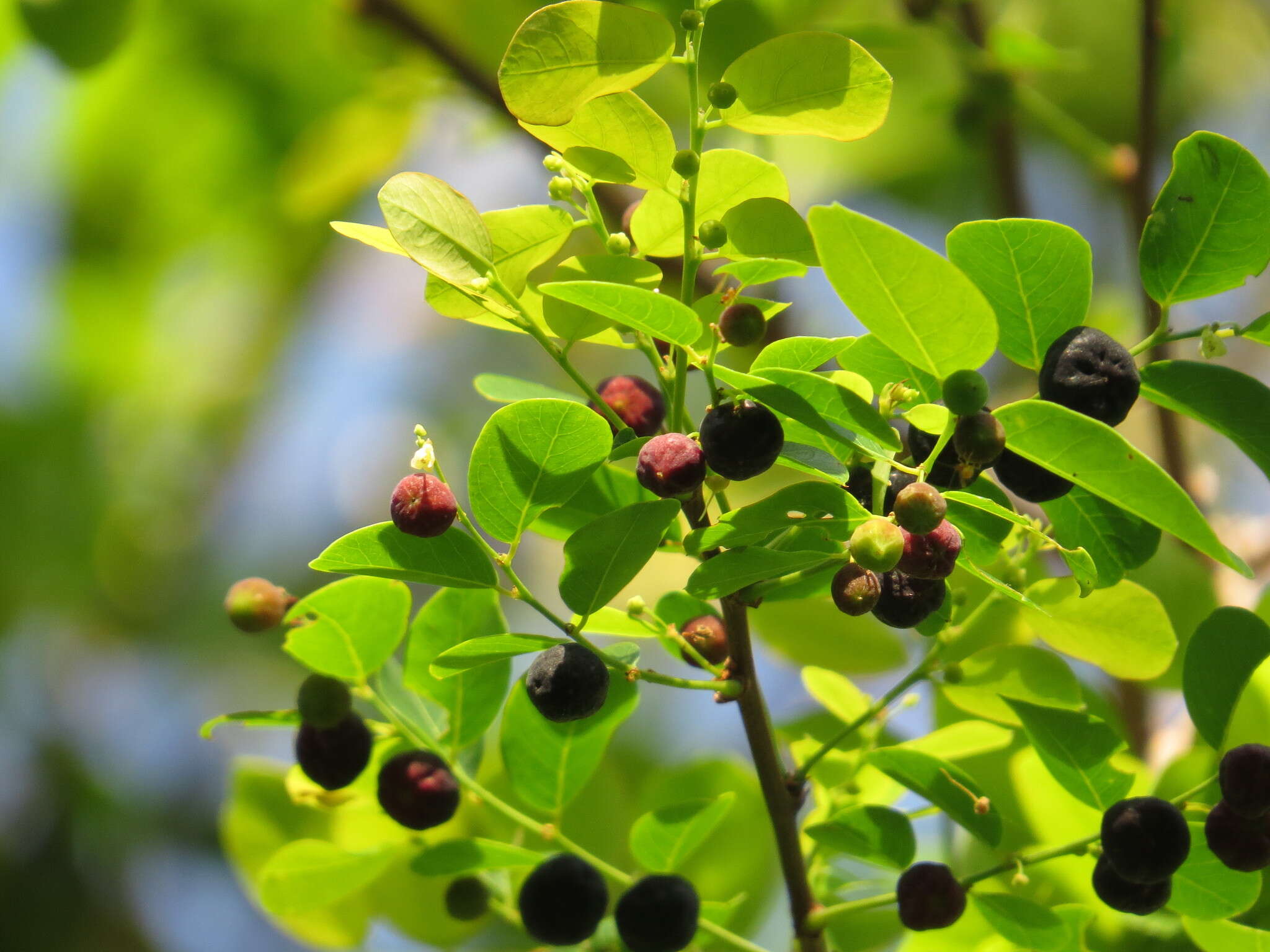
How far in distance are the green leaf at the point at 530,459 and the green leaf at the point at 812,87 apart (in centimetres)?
21

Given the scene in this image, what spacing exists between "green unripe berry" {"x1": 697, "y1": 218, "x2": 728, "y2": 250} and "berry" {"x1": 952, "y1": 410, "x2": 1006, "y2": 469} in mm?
178

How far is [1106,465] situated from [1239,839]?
A: 31 cm

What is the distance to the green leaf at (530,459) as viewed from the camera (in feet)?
2.14

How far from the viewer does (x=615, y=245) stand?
0.69m

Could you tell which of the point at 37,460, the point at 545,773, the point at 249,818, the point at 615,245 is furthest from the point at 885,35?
the point at 37,460

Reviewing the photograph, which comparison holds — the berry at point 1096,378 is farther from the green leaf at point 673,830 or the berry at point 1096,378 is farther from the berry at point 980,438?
the green leaf at point 673,830

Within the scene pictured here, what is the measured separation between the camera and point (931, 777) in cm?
78

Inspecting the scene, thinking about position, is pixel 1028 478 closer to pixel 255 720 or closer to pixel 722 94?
pixel 722 94

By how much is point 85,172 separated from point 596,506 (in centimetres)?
319

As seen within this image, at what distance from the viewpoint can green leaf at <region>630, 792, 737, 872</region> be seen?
0.88 meters

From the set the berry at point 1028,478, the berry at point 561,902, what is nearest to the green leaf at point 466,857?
the berry at point 561,902

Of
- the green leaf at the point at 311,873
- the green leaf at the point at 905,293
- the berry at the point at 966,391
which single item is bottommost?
the green leaf at the point at 311,873

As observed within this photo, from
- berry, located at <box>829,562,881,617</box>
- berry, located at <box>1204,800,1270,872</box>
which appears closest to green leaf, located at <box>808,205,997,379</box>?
berry, located at <box>829,562,881,617</box>

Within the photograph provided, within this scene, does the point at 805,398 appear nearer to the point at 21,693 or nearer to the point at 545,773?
the point at 545,773
